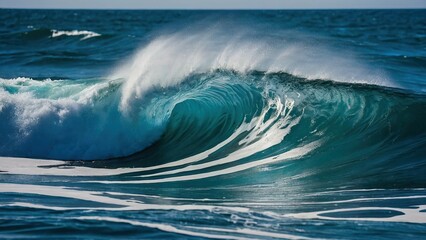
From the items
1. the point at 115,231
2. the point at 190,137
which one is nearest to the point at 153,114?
the point at 190,137

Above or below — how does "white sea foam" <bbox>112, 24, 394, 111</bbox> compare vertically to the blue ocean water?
above

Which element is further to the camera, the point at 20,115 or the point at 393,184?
the point at 20,115

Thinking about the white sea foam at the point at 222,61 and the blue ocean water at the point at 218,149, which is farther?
the white sea foam at the point at 222,61

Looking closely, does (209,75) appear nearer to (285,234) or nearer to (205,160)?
(205,160)

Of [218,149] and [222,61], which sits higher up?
[222,61]

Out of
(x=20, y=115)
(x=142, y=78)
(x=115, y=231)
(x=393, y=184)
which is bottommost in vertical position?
(x=115, y=231)

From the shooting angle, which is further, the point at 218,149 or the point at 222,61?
the point at 222,61

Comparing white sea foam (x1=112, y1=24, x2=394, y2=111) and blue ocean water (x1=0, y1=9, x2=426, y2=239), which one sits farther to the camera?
white sea foam (x1=112, y1=24, x2=394, y2=111)

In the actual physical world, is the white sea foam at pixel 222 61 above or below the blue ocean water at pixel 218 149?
above
